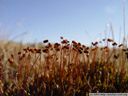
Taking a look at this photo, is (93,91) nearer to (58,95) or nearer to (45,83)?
(58,95)

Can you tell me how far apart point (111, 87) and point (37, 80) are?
122 centimetres

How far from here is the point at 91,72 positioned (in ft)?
9.17

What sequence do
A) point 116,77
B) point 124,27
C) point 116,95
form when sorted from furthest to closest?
point 124,27, point 116,77, point 116,95

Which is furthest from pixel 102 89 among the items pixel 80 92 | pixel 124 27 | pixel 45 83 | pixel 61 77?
pixel 124 27

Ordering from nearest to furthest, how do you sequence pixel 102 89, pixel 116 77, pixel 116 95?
pixel 116 95, pixel 102 89, pixel 116 77

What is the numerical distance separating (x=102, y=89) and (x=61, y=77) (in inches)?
27.9

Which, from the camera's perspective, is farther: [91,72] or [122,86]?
[91,72]

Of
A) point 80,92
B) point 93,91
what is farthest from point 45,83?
point 93,91

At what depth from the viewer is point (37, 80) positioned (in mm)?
2430

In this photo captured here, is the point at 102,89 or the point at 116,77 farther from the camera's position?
the point at 116,77

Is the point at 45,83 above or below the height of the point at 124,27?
below

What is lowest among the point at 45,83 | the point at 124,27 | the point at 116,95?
the point at 116,95

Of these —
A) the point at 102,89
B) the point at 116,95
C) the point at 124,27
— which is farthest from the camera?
the point at 124,27

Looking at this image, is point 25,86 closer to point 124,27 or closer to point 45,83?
point 45,83
